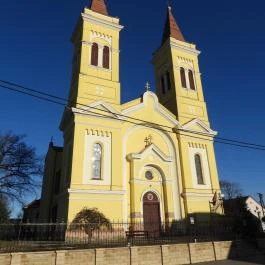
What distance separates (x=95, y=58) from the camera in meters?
28.2

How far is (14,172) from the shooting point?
105 feet

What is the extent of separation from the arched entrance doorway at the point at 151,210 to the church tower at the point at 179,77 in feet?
27.2

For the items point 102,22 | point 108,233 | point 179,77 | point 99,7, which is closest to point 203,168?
point 179,77

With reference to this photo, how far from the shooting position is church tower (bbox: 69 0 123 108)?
2598 cm

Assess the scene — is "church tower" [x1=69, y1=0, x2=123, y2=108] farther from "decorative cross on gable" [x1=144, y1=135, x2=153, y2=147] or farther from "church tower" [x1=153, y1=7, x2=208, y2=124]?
"church tower" [x1=153, y1=7, x2=208, y2=124]

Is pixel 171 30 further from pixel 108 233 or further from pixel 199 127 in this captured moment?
pixel 108 233

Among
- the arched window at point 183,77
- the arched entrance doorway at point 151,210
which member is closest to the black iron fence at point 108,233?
the arched entrance doorway at point 151,210

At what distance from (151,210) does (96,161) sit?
6.27 meters

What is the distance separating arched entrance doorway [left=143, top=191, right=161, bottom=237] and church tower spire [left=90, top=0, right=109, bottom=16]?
1973 cm

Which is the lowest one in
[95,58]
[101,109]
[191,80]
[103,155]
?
[103,155]

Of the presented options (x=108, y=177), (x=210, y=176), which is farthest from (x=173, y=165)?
(x=108, y=177)

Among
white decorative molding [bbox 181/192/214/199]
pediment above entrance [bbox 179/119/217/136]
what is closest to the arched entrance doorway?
white decorative molding [bbox 181/192/214/199]

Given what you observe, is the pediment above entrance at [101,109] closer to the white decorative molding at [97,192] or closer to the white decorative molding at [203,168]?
the white decorative molding at [97,192]

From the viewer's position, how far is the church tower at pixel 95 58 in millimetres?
25981
